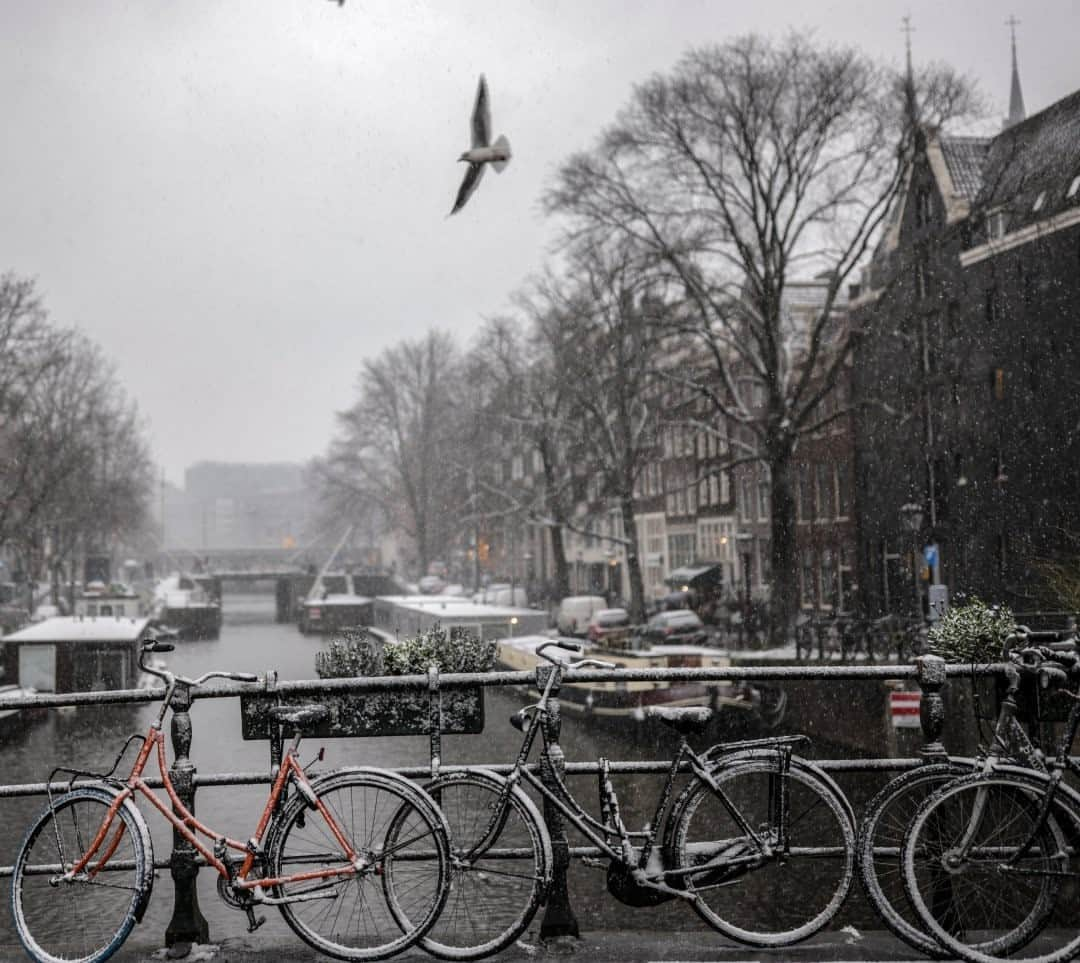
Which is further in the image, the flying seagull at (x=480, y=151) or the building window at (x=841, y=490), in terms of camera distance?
the building window at (x=841, y=490)

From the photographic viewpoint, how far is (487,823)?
4711 mm

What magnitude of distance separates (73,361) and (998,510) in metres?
28.7

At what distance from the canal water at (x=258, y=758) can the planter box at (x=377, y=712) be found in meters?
0.52

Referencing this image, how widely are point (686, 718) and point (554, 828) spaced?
1.99ft

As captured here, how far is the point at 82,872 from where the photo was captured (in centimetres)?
484

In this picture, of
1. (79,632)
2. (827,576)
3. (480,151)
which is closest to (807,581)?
(827,576)

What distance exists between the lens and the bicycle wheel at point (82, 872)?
4.64 metres

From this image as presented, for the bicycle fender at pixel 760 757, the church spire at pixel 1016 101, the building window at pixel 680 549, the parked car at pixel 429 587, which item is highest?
the church spire at pixel 1016 101

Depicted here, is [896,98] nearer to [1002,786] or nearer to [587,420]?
[587,420]

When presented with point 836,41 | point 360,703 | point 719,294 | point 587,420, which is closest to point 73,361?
point 587,420

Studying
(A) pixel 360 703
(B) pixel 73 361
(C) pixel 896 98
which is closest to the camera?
(A) pixel 360 703

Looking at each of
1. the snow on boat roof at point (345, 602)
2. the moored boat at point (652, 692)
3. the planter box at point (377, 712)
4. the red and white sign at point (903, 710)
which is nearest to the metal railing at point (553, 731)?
the planter box at point (377, 712)

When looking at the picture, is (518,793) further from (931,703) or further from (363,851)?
(931,703)

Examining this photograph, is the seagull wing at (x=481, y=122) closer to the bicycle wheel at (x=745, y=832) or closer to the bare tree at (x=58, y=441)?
the bicycle wheel at (x=745, y=832)
